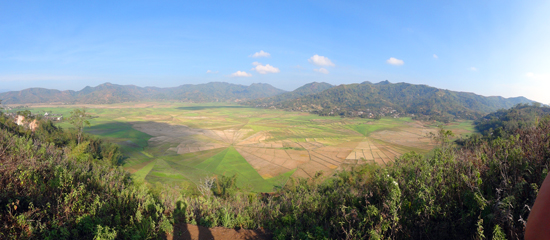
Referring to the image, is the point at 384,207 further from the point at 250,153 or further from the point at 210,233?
the point at 250,153

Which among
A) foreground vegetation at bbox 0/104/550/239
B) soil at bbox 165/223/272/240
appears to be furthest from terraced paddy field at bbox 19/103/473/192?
foreground vegetation at bbox 0/104/550/239

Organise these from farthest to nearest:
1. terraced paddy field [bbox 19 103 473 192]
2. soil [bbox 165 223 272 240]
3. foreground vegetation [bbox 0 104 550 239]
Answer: terraced paddy field [bbox 19 103 473 192] < soil [bbox 165 223 272 240] < foreground vegetation [bbox 0 104 550 239]

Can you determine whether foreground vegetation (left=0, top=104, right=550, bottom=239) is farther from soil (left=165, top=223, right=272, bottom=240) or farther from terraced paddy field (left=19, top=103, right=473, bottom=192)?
terraced paddy field (left=19, top=103, right=473, bottom=192)

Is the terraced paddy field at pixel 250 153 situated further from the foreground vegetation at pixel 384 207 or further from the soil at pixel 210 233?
the foreground vegetation at pixel 384 207

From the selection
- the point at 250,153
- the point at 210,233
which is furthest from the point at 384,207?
the point at 250,153

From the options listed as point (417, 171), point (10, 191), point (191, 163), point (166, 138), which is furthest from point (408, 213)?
point (166, 138)

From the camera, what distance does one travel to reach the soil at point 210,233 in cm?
995

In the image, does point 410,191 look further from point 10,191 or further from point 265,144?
point 265,144

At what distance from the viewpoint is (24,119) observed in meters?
48.6

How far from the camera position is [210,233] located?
10.4 m

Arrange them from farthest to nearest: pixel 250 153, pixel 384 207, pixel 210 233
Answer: pixel 250 153, pixel 210 233, pixel 384 207

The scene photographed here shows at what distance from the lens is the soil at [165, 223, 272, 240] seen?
9.95 metres

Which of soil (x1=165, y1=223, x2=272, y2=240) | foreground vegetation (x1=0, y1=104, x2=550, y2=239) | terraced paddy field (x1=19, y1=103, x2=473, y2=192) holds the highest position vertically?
foreground vegetation (x1=0, y1=104, x2=550, y2=239)

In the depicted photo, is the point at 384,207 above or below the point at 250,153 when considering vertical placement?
above
